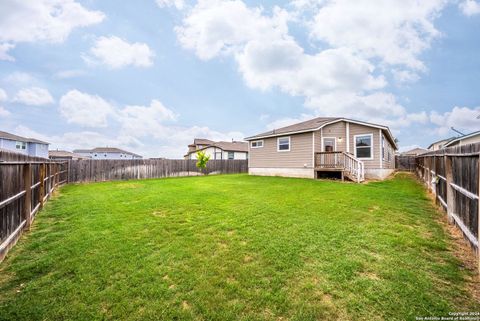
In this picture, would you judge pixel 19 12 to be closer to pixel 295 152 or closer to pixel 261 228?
pixel 261 228

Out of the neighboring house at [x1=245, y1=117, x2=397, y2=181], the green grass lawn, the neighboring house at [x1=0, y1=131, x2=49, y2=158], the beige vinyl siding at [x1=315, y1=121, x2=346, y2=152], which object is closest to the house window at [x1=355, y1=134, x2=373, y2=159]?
the neighboring house at [x1=245, y1=117, x2=397, y2=181]

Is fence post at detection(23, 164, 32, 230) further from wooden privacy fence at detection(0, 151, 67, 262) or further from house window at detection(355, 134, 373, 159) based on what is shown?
house window at detection(355, 134, 373, 159)

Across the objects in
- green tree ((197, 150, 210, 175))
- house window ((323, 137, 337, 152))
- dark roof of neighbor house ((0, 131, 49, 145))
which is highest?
dark roof of neighbor house ((0, 131, 49, 145))

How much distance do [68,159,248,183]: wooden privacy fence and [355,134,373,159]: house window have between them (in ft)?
44.8

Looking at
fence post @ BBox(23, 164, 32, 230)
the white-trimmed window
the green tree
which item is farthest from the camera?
the green tree

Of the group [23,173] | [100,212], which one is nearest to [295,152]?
[100,212]

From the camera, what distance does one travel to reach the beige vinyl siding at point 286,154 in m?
14.4

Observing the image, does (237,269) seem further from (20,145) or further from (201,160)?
(20,145)

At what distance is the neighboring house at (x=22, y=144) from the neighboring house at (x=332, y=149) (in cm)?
3112

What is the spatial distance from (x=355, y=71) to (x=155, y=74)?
16.8 m

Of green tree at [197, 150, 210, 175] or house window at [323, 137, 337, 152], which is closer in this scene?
house window at [323, 137, 337, 152]

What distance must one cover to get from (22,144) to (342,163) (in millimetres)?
40311

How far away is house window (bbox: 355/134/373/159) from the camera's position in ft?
46.0

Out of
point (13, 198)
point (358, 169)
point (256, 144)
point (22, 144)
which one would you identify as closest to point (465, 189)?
point (13, 198)
